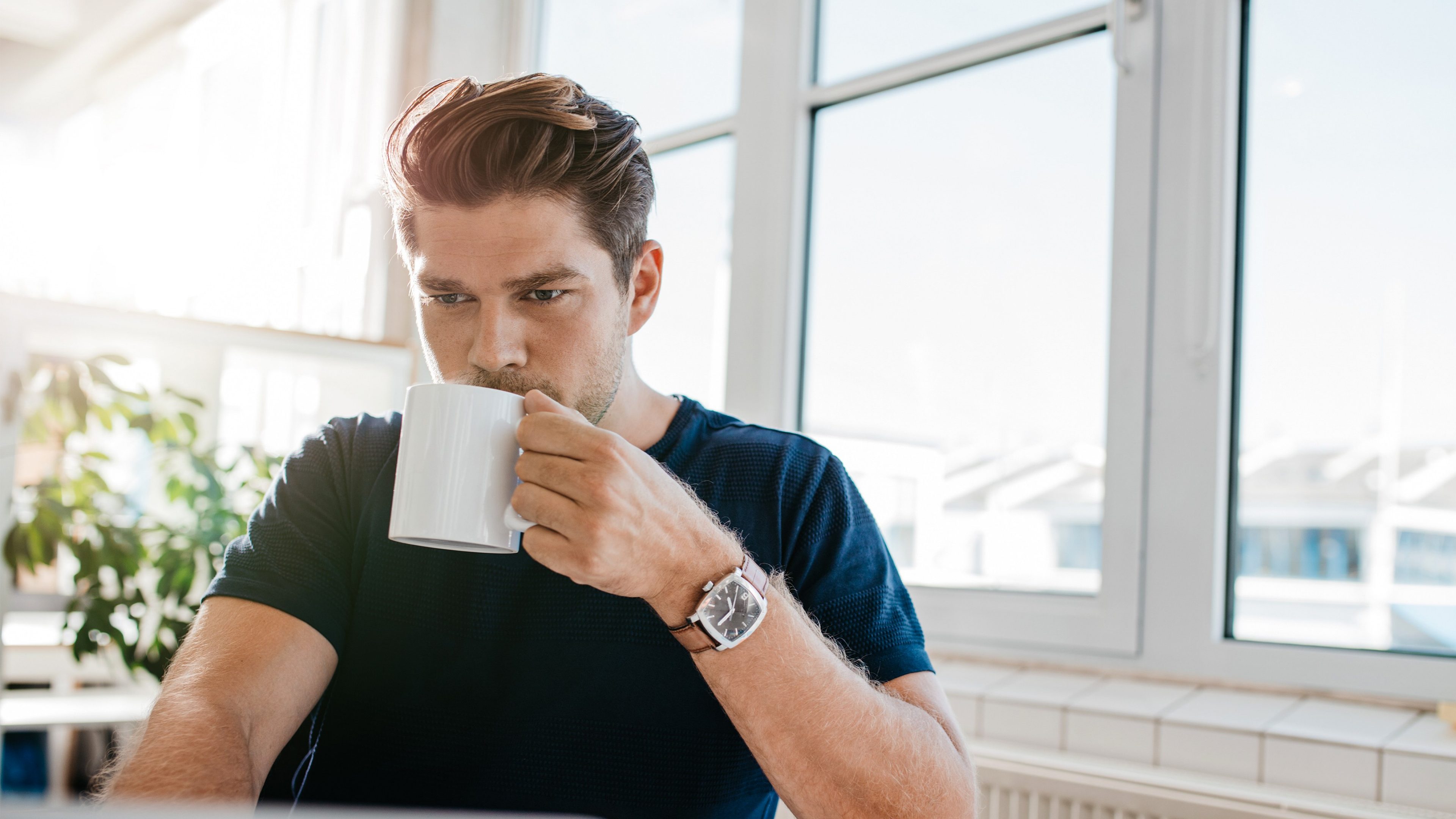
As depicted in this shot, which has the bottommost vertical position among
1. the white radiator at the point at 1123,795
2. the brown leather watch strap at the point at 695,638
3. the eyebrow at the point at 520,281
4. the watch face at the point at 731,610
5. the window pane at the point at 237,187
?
the white radiator at the point at 1123,795

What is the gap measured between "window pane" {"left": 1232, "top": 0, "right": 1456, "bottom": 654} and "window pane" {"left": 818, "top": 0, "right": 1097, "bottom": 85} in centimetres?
39

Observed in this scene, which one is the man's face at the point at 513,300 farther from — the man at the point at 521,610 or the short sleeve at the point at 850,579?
the short sleeve at the point at 850,579

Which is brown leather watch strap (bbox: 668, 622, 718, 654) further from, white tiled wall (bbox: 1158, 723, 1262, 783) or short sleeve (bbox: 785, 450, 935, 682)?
white tiled wall (bbox: 1158, 723, 1262, 783)

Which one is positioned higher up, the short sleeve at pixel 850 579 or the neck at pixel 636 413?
the neck at pixel 636 413

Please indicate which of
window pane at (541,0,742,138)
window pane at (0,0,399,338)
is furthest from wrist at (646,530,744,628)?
window pane at (0,0,399,338)

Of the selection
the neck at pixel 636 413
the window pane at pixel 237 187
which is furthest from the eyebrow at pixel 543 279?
the window pane at pixel 237 187

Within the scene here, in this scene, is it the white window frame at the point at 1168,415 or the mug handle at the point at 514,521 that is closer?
the mug handle at the point at 514,521

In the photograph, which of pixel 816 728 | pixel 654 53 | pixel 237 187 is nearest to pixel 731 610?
pixel 816 728

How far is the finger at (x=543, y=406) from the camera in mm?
685

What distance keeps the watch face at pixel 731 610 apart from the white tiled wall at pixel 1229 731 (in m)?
0.85

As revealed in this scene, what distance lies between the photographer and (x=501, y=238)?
0.93 meters

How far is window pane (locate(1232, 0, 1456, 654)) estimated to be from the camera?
139cm

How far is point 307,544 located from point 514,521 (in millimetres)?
373

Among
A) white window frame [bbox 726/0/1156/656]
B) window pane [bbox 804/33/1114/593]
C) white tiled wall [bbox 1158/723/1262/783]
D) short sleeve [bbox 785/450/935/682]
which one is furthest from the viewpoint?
window pane [bbox 804/33/1114/593]
